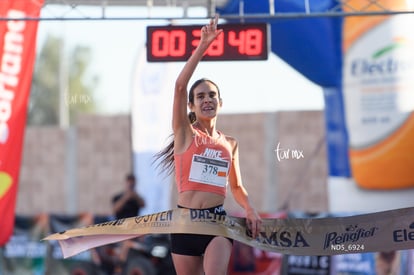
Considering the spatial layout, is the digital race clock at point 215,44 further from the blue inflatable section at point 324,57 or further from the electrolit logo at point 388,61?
the electrolit logo at point 388,61

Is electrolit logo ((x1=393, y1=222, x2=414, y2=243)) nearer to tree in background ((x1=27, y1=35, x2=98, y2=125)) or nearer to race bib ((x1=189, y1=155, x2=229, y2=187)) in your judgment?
race bib ((x1=189, y1=155, x2=229, y2=187))

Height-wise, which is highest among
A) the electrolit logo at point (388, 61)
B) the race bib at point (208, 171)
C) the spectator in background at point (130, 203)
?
the electrolit logo at point (388, 61)

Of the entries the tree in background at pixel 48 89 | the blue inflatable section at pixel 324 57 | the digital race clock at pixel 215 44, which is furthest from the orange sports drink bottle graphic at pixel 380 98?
the tree in background at pixel 48 89

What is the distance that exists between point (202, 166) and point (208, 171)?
56mm

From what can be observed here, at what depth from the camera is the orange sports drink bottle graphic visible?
12.1 meters

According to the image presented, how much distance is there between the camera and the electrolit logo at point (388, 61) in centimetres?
1213

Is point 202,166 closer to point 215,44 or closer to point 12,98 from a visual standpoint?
point 215,44

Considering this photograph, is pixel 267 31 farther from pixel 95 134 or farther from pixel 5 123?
pixel 95 134

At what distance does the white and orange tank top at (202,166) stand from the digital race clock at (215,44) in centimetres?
270

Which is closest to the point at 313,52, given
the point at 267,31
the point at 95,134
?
the point at 267,31

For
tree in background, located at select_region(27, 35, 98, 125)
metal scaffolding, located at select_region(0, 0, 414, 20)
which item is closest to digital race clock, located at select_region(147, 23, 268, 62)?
metal scaffolding, located at select_region(0, 0, 414, 20)

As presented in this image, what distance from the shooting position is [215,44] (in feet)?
31.3

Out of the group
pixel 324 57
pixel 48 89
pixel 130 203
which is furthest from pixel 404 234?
pixel 48 89

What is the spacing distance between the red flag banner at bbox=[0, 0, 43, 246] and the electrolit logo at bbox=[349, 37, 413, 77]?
406 centimetres
